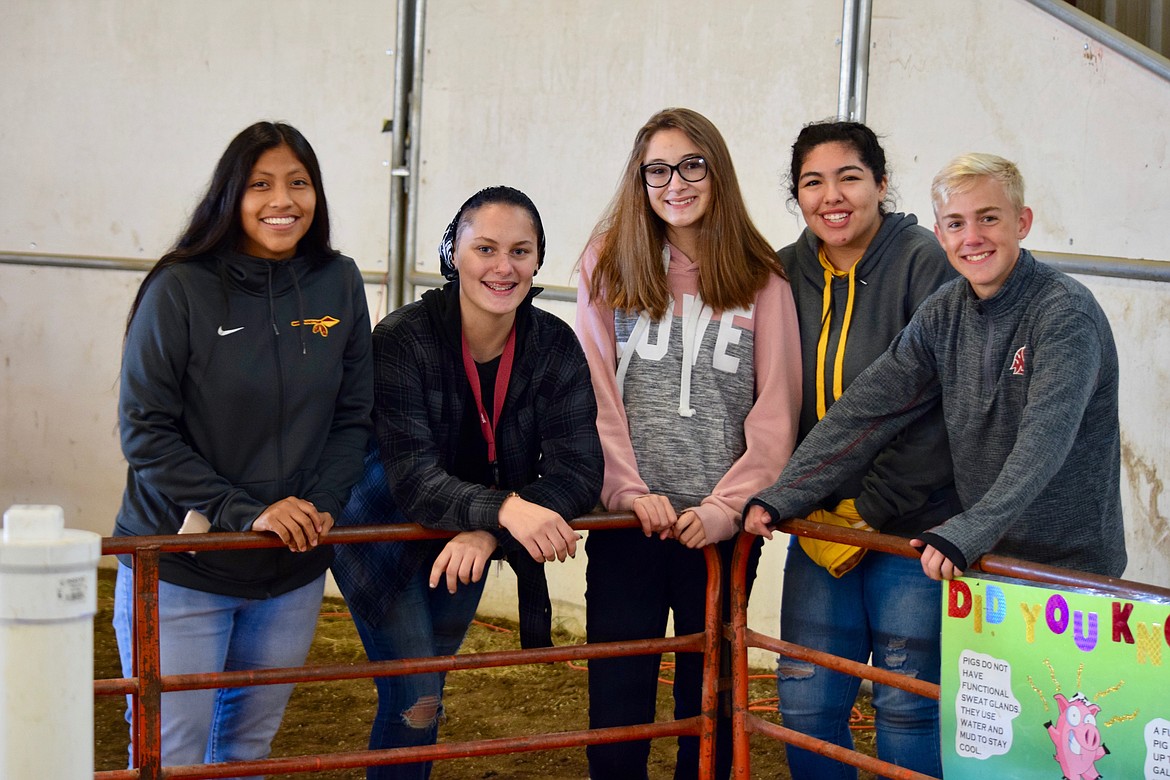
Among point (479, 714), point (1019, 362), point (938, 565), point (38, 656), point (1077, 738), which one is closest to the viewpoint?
point (38, 656)

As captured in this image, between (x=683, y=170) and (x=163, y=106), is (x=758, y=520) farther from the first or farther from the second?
(x=163, y=106)

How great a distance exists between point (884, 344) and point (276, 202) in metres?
1.38

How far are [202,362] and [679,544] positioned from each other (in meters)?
1.13

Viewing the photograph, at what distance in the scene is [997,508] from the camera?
222 centimetres

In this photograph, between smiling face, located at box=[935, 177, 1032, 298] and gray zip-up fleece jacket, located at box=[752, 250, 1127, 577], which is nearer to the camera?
gray zip-up fleece jacket, located at box=[752, 250, 1127, 577]

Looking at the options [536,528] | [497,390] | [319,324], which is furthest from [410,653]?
[319,324]

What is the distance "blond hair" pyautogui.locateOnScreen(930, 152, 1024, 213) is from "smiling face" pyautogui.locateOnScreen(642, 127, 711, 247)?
557 mm

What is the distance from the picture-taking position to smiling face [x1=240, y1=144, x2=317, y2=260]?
2.55m

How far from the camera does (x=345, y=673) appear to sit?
8.18 ft

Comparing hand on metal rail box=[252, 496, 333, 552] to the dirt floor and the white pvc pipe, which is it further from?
the dirt floor

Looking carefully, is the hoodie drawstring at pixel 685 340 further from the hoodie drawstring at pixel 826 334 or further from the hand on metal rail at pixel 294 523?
the hand on metal rail at pixel 294 523

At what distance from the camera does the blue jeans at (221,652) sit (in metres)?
2.46

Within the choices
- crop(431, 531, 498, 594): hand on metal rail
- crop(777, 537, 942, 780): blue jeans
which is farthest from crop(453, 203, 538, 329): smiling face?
crop(777, 537, 942, 780): blue jeans

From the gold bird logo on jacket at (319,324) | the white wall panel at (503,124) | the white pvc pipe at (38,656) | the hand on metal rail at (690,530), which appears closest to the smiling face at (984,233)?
the hand on metal rail at (690,530)
